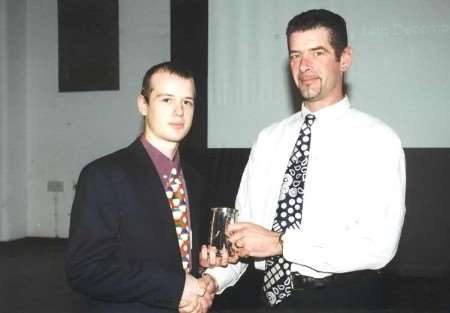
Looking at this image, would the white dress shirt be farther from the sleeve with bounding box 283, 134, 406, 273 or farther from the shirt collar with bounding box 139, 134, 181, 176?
the shirt collar with bounding box 139, 134, 181, 176

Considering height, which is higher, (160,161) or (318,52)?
(318,52)

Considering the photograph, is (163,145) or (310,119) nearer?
(163,145)

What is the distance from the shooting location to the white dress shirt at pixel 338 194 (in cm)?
153

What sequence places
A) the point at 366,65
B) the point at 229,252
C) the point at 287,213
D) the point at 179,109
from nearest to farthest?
the point at 179,109, the point at 229,252, the point at 287,213, the point at 366,65

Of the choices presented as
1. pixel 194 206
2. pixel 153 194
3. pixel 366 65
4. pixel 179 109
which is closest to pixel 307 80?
pixel 179 109

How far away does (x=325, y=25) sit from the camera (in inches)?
68.1

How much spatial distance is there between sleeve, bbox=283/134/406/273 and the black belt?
0.07m

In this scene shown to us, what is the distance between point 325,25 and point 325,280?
95 centimetres

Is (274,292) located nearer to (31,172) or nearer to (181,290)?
(181,290)

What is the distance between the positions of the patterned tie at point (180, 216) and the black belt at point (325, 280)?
16.3 inches

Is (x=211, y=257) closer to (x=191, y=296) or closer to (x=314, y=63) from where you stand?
(x=191, y=296)

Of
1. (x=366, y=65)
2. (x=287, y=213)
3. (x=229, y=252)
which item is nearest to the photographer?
(x=229, y=252)

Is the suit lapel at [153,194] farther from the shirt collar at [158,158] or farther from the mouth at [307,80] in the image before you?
the mouth at [307,80]

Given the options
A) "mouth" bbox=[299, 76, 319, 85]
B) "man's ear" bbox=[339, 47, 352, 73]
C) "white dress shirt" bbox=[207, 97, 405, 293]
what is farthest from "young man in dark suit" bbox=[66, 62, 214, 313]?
"man's ear" bbox=[339, 47, 352, 73]
